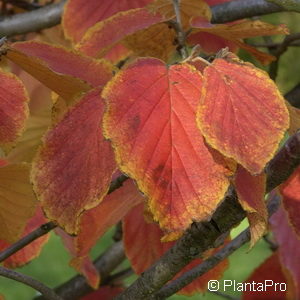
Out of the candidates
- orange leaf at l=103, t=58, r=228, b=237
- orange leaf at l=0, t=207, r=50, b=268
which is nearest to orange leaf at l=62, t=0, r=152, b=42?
orange leaf at l=0, t=207, r=50, b=268

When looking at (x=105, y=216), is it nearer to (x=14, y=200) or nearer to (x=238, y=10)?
(x=14, y=200)

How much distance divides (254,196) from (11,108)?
Result: 210 mm

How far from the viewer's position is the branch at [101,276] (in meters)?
1.38

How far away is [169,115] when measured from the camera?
595mm

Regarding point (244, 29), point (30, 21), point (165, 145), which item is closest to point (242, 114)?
point (165, 145)

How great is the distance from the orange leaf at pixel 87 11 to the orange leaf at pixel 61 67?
38 cm

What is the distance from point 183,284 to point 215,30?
27 centimetres

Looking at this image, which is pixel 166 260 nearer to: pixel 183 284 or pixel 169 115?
pixel 183 284

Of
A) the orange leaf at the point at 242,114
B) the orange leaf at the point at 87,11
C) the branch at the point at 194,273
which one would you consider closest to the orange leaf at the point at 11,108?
the orange leaf at the point at 242,114

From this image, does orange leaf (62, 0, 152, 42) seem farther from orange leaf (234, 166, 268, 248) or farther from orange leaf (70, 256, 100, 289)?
orange leaf (234, 166, 268, 248)

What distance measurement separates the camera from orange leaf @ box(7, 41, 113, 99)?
2.05 feet

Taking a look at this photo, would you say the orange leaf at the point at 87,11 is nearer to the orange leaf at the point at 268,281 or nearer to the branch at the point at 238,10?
the branch at the point at 238,10

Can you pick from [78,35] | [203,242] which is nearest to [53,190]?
[203,242]

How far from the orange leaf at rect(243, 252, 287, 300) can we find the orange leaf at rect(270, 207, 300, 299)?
0.40 feet
